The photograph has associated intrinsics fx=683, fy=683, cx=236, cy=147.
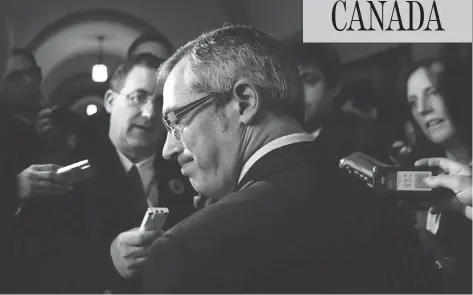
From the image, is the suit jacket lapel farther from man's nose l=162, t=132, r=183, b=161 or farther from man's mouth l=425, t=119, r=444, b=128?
man's mouth l=425, t=119, r=444, b=128

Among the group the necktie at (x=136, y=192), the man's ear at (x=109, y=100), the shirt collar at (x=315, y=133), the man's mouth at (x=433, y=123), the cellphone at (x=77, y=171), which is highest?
the man's ear at (x=109, y=100)

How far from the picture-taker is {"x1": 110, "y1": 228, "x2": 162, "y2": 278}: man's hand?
2.61m

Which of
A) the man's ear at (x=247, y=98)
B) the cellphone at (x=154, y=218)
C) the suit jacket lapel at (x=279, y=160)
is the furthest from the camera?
the cellphone at (x=154, y=218)

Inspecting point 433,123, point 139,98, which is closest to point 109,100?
point 139,98

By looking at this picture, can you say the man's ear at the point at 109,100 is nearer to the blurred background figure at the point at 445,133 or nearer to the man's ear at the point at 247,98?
the man's ear at the point at 247,98

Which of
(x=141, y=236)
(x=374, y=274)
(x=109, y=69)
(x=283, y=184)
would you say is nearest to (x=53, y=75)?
(x=109, y=69)

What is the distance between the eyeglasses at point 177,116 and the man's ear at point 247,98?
91 mm

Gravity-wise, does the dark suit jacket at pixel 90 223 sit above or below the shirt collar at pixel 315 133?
below

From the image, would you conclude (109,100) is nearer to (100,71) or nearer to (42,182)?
(100,71)

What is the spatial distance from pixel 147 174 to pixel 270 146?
0.52 metres

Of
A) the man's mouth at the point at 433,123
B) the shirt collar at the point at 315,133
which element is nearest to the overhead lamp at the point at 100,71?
the shirt collar at the point at 315,133

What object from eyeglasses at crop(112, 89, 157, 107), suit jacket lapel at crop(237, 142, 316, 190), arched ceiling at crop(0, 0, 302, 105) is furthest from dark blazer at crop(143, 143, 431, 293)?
arched ceiling at crop(0, 0, 302, 105)

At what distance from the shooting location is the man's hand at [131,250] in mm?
2613

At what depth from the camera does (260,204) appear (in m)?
2.44
